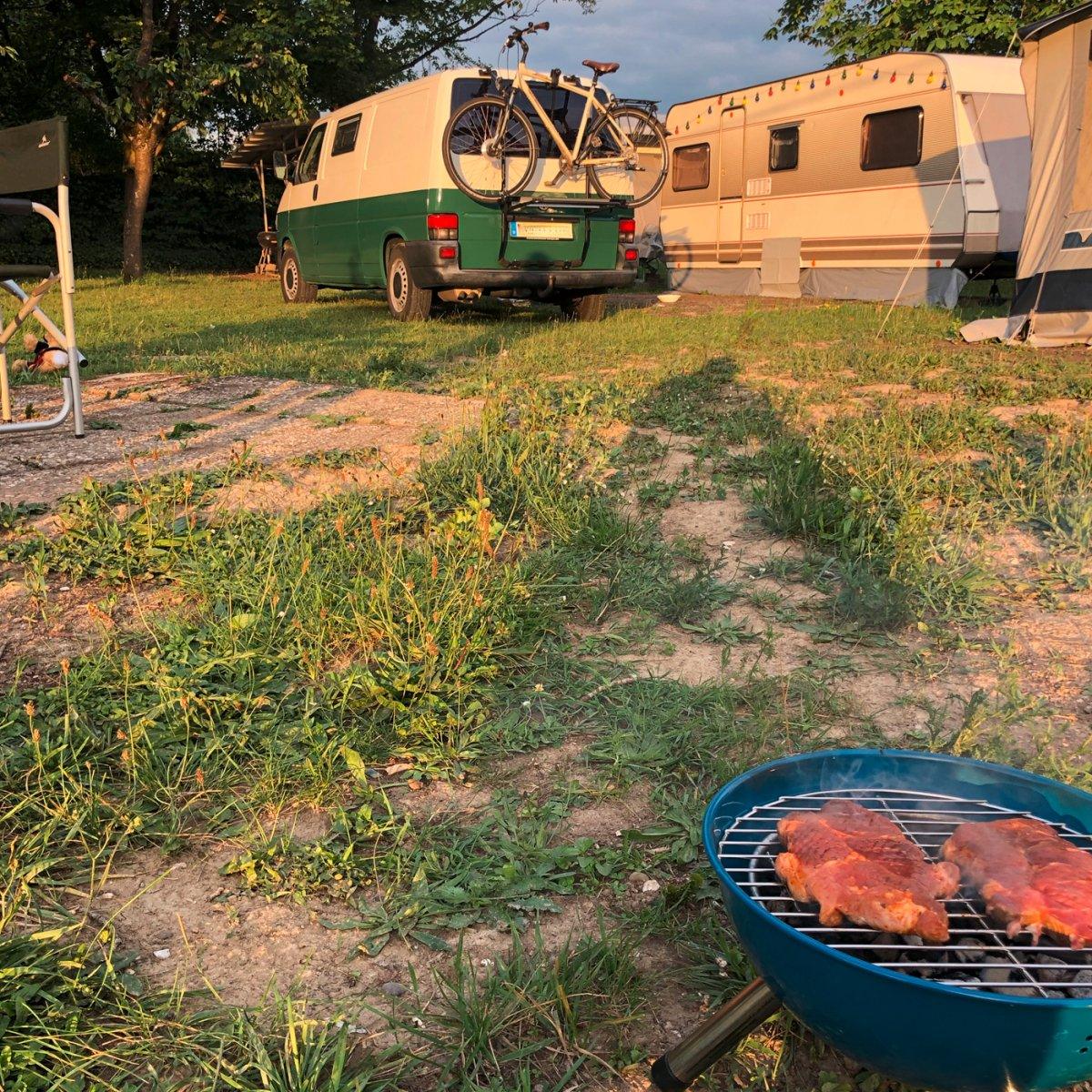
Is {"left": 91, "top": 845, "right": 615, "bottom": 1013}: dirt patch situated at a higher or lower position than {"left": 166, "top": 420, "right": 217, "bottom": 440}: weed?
lower

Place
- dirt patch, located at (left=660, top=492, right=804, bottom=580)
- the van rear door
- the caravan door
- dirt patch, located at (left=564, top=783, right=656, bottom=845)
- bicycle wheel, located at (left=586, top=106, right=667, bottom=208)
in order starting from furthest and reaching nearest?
the caravan door, bicycle wheel, located at (left=586, top=106, right=667, bottom=208), the van rear door, dirt patch, located at (left=660, top=492, right=804, bottom=580), dirt patch, located at (left=564, top=783, right=656, bottom=845)

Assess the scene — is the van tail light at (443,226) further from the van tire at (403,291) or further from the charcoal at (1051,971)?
the charcoal at (1051,971)

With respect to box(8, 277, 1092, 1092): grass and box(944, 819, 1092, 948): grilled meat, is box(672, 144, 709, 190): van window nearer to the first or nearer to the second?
box(8, 277, 1092, 1092): grass

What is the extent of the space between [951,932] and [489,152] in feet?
30.3

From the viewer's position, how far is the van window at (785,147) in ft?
44.7

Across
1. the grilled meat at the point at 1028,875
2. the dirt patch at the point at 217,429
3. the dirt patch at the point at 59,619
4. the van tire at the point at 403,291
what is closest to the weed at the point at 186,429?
the dirt patch at the point at 217,429

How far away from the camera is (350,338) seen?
382 inches

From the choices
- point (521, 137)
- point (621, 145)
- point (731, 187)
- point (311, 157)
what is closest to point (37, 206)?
point (521, 137)

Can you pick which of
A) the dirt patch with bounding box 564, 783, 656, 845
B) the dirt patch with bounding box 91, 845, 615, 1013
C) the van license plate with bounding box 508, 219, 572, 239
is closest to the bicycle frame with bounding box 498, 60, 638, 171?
the van license plate with bounding box 508, 219, 572, 239

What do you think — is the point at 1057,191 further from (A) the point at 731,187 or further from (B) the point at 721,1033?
(B) the point at 721,1033

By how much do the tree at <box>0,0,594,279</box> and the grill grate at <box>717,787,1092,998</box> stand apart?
641 inches

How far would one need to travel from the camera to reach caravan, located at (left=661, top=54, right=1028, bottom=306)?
11.5 meters

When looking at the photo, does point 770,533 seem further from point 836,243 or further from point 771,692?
point 836,243

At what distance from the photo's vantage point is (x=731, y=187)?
14906 millimetres
